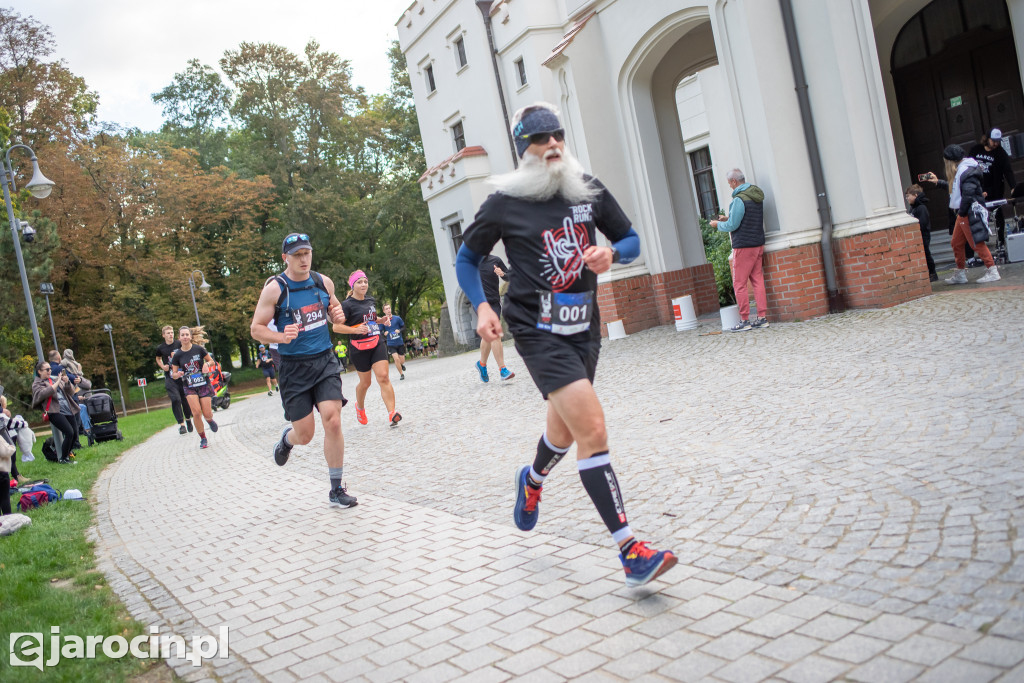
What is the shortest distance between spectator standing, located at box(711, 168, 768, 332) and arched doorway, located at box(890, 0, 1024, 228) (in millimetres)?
5989

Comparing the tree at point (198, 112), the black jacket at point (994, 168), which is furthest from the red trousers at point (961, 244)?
the tree at point (198, 112)

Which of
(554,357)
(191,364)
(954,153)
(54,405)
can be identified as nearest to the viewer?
(554,357)

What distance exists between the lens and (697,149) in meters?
26.4

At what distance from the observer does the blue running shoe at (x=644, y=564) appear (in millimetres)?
3531

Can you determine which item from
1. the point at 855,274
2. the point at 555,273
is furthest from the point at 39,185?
the point at 555,273

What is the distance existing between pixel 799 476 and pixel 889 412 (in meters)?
1.48

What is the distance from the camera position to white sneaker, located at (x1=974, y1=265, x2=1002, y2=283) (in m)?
11.1

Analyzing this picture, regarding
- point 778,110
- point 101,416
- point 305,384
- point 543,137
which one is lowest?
point 101,416

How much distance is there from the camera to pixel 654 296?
16438 millimetres

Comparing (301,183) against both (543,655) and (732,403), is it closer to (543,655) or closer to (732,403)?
(732,403)

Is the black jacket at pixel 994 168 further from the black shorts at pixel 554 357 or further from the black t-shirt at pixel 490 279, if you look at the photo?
the black shorts at pixel 554 357

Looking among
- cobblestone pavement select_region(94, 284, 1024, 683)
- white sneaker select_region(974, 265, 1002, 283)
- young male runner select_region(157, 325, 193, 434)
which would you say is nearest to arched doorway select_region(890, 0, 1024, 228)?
white sneaker select_region(974, 265, 1002, 283)

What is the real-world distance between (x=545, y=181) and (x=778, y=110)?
9.25 m

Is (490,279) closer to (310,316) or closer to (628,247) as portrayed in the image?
(310,316)
